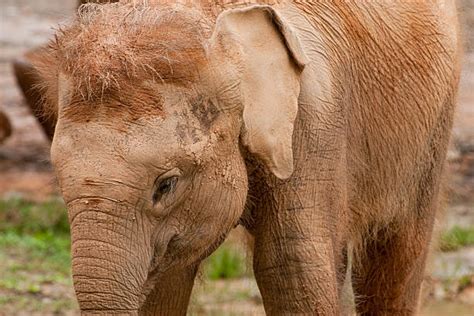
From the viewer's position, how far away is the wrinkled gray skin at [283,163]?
4.05m

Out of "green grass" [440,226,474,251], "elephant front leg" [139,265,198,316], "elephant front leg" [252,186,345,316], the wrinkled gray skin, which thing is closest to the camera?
the wrinkled gray skin

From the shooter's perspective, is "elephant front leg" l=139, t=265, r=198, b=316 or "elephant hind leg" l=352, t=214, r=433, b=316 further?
"elephant hind leg" l=352, t=214, r=433, b=316

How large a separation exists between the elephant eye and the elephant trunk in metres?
0.10

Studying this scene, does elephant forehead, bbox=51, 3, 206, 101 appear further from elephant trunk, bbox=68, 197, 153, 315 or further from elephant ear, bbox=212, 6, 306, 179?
elephant trunk, bbox=68, 197, 153, 315

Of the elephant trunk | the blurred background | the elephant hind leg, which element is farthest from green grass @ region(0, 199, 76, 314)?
the elephant trunk

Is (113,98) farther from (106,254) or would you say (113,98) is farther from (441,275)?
(441,275)

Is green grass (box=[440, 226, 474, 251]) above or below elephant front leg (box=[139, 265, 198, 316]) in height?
below

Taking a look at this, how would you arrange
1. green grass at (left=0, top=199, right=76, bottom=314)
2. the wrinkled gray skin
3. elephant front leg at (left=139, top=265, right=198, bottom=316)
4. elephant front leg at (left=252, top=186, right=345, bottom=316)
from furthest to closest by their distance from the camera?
green grass at (left=0, top=199, right=76, bottom=314) < elephant front leg at (left=139, top=265, right=198, bottom=316) < elephant front leg at (left=252, top=186, right=345, bottom=316) < the wrinkled gray skin

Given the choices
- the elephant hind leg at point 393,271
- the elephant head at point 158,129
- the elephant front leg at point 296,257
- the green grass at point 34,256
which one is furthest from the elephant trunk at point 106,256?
the green grass at point 34,256

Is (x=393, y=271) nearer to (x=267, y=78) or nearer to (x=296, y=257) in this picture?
(x=296, y=257)

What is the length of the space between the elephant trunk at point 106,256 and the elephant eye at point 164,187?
0.32 feet

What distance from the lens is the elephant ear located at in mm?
4359

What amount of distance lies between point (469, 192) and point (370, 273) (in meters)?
4.74

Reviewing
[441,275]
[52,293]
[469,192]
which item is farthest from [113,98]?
[469,192]
